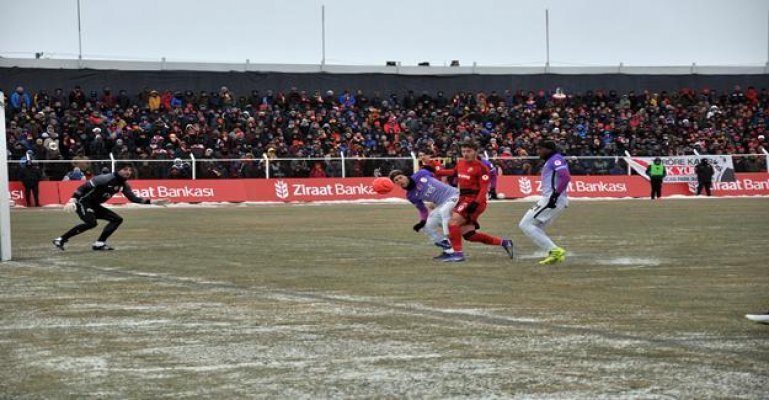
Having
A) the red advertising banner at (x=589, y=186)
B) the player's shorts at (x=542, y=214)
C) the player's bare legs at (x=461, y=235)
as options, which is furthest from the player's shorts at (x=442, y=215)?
the red advertising banner at (x=589, y=186)

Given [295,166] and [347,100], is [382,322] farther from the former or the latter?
[347,100]

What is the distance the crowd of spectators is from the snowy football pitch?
2329 centimetres

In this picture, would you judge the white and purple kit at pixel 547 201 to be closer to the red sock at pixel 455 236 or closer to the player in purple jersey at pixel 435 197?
the red sock at pixel 455 236

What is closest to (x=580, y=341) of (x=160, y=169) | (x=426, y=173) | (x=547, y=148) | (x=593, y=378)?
(x=593, y=378)

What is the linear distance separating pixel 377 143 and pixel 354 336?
1506 inches

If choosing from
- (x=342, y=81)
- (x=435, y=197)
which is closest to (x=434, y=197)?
(x=435, y=197)

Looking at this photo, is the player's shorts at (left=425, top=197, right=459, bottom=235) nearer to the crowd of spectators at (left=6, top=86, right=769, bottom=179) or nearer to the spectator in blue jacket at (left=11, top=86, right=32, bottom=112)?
the crowd of spectators at (left=6, top=86, right=769, bottom=179)

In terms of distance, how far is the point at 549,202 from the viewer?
1558 cm

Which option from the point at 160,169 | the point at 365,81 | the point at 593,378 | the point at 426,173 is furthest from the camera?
the point at 365,81

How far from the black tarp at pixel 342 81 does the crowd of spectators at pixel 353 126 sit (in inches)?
37.4

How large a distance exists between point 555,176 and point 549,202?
38cm

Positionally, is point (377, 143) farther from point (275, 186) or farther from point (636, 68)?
point (636, 68)

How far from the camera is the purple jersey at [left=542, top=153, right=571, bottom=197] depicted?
1550 centimetres

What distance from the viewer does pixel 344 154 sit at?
45.3 m
